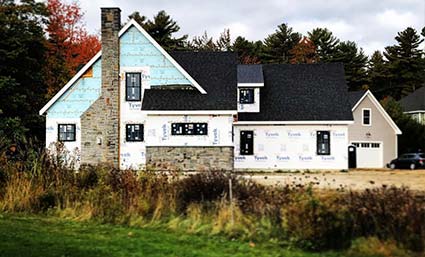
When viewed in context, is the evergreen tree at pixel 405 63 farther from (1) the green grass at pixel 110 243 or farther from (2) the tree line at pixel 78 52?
(1) the green grass at pixel 110 243

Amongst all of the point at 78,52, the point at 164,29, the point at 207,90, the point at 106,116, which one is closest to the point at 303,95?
the point at 207,90

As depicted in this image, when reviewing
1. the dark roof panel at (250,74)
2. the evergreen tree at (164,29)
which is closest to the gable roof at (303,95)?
the dark roof panel at (250,74)

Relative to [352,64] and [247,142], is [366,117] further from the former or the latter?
[352,64]

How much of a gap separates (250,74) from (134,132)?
27.6 ft

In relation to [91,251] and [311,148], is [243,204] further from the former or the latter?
[311,148]

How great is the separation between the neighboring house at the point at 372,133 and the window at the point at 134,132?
1705 cm

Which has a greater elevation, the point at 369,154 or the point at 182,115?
the point at 182,115

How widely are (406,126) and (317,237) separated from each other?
3613 cm

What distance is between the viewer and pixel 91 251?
29.4 feet

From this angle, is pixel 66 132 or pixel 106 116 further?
pixel 66 132

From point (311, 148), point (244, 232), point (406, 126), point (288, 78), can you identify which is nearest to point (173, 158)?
point (311, 148)

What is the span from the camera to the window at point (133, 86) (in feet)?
95.0

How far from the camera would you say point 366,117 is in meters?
40.2

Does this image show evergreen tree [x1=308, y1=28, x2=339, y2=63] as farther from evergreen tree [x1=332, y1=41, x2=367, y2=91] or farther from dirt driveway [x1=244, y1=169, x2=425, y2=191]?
dirt driveway [x1=244, y1=169, x2=425, y2=191]
